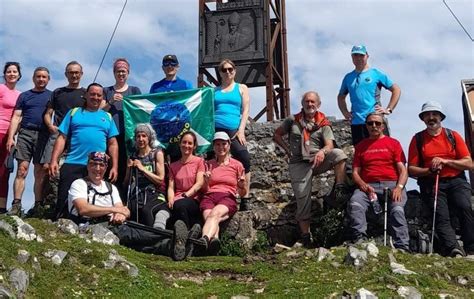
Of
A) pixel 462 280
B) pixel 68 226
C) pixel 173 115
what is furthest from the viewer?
pixel 173 115

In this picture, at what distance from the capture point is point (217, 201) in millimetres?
8117

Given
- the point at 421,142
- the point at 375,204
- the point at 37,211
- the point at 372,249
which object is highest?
the point at 421,142

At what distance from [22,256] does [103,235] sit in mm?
1496

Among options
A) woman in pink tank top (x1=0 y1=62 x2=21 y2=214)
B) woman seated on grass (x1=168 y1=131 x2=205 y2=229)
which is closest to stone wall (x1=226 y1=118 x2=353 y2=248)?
woman seated on grass (x1=168 y1=131 x2=205 y2=229)

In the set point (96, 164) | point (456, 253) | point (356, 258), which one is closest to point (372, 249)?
point (356, 258)

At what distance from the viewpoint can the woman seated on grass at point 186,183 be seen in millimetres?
8047

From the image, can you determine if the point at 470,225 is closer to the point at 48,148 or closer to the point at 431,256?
the point at 431,256

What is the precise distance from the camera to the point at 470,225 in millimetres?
7953

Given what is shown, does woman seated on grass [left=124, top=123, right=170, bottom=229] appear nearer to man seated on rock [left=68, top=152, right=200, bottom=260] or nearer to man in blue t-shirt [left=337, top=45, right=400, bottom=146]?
man seated on rock [left=68, top=152, right=200, bottom=260]

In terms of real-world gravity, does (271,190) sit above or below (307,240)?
above

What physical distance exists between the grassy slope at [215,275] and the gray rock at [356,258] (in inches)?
2.5

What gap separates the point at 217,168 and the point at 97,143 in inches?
56.8

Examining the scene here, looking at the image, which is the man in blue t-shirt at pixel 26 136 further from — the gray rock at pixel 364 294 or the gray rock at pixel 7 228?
the gray rock at pixel 364 294

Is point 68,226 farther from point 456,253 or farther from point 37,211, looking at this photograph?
point 456,253
